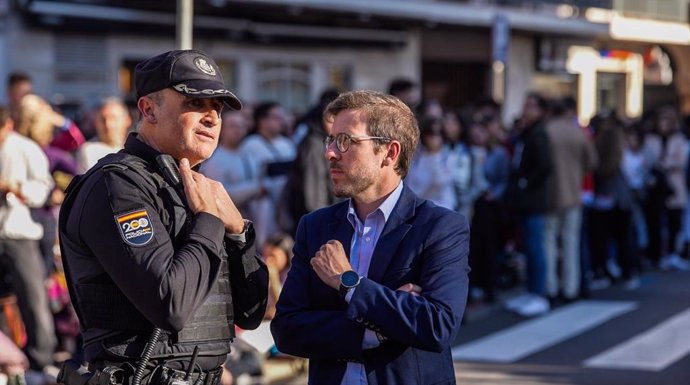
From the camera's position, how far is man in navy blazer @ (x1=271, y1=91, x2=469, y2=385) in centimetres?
393

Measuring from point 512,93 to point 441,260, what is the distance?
22.8 meters

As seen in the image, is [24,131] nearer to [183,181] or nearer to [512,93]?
[183,181]

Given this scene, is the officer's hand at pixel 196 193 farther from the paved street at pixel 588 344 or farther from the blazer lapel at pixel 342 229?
the paved street at pixel 588 344

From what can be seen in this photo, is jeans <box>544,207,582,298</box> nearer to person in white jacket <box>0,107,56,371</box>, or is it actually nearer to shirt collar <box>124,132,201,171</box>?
person in white jacket <box>0,107,56,371</box>

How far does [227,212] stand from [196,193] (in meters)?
0.13

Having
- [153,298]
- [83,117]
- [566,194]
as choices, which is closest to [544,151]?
[566,194]

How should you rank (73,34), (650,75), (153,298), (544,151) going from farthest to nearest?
(650,75)
(73,34)
(544,151)
(153,298)

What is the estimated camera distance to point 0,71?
16.4 meters

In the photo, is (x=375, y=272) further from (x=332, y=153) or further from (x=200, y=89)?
(x=200, y=89)

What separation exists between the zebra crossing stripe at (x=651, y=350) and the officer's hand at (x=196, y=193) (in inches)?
252

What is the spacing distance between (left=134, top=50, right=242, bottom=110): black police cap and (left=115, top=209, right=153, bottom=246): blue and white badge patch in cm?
40

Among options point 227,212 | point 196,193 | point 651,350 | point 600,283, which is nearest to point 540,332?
point 651,350

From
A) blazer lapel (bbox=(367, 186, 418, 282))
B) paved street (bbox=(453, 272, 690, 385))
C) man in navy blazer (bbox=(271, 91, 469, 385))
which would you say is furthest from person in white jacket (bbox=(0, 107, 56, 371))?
blazer lapel (bbox=(367, 186, 418, 282))

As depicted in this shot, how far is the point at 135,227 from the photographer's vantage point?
3430 mm
